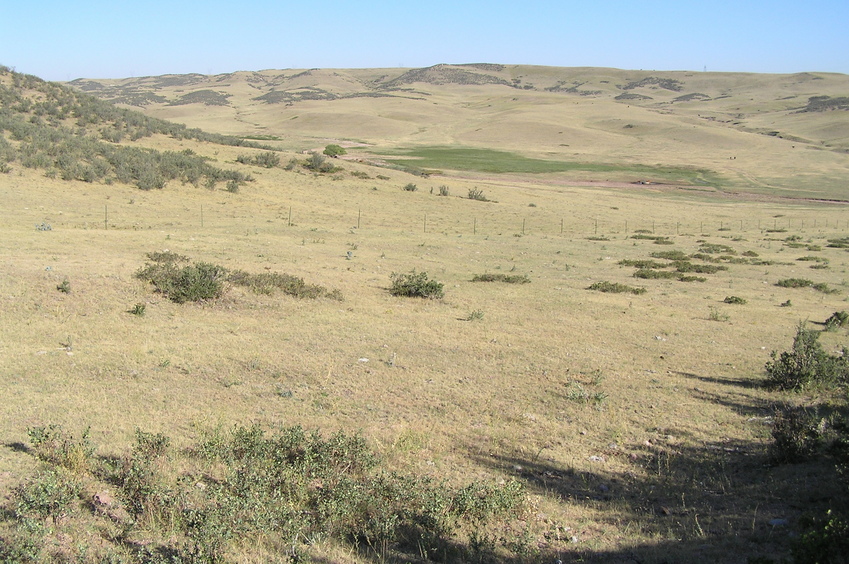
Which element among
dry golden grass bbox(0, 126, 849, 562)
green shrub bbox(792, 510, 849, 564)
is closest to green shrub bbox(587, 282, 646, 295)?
dry golden grass bbox(0, 126, 849, 562)

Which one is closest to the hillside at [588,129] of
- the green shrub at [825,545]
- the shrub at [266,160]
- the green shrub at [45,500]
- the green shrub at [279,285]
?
the shrub at [266,160]

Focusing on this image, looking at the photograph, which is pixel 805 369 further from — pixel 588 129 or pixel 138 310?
pixel 588 129

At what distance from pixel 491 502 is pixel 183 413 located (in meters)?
4.20

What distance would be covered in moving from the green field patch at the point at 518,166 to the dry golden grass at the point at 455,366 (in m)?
45.4

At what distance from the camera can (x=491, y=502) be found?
19.6ft

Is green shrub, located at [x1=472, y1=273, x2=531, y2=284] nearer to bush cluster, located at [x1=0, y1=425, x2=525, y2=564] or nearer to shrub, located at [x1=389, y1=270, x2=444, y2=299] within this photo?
shrub, located at [x1=389, y1=270, x2=444, y2=299]

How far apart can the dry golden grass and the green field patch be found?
45437 mm

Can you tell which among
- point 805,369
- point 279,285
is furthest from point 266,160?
point 805,369

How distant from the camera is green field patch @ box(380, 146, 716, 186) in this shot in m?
68.2

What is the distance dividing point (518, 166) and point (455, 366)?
6449 centimetres

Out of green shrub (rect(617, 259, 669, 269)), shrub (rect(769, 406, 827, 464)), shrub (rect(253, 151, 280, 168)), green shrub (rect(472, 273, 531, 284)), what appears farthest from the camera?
shrub (rect(253, 151, 280, 168))

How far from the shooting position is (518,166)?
7294 cm

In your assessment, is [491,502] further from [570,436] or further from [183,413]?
[183,413]

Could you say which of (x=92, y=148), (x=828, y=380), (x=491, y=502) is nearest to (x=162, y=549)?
(x=491, y=502)
